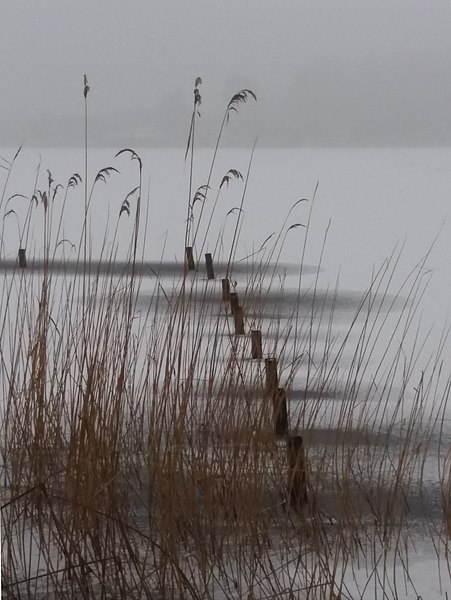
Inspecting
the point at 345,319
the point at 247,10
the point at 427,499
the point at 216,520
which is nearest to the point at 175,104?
the point at 247,10

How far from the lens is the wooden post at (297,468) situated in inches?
101

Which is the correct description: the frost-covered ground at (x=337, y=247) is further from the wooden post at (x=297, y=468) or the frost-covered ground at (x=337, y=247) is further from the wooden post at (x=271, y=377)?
the wooden post at (x=271, y=377)

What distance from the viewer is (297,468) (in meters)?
2.57

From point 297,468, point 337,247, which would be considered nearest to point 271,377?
point 297,468

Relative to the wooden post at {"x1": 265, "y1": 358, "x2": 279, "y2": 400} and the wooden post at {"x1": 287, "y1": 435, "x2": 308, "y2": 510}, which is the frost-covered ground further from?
the wooden post at {"x1": 265, "y1": 358, "x2": 279, "y2": 400}

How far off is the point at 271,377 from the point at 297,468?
35cm

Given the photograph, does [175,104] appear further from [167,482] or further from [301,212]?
[301,212]

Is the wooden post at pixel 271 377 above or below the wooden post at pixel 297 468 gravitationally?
above

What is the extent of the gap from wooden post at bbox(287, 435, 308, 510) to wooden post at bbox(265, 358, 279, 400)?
0.41 ft

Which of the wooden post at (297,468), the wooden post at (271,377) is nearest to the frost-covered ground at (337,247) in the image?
the wooden post at (297,468)

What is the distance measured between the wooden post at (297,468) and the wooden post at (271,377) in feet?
0.41

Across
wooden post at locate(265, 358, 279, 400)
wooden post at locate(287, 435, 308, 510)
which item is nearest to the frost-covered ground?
wooden post at locate(287, 435, 308, 510)

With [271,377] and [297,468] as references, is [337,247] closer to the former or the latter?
[271,377]

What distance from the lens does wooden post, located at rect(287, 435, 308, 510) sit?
8.41ft
